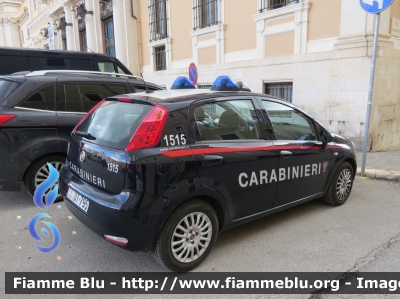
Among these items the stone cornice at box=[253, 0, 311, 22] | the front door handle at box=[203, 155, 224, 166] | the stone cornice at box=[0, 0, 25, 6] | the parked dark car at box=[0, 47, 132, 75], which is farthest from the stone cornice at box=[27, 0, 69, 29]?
the front door handle at box=[203, 155, 224, 166]

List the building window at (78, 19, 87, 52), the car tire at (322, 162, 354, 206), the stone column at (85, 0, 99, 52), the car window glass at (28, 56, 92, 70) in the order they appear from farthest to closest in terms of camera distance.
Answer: the building window at (78, 19, 87, 52)
the stone column at (85, 0, 99, 52)
the car window glass at (28, 56, 92, 70)
the car tire at (322, 162, 354, 206)

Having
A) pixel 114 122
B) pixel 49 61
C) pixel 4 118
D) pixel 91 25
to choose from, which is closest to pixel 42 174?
pixel 4 118

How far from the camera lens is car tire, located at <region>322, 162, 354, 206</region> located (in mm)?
4184

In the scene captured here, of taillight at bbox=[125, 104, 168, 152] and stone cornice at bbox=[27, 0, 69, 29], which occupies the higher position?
stone cornice at bbox=[27, 0, 69, 29]

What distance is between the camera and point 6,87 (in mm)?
4180

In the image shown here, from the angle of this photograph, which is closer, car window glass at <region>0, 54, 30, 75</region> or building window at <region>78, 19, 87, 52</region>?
car window glass at <region>0, 54, 30, 75</region>

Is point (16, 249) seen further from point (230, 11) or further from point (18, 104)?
point (230, 11)

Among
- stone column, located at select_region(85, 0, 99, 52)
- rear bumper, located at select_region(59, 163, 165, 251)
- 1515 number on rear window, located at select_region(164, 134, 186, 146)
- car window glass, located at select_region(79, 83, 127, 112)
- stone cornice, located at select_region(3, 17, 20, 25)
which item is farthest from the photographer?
stone cornice, located at select_region(3, 17, 20, 25)

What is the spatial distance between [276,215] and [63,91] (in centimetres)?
338

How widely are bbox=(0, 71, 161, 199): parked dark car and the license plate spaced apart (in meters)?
1.42

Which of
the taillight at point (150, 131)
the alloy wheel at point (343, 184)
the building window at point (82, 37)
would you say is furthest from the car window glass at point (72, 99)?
the building window at point (82, 37)

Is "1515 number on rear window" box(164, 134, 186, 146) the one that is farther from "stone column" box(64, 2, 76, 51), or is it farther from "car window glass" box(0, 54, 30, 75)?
"stone column" box(64, 2, 76, 51)

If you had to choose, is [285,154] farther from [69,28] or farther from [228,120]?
[69,28]

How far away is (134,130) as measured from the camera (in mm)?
2672
